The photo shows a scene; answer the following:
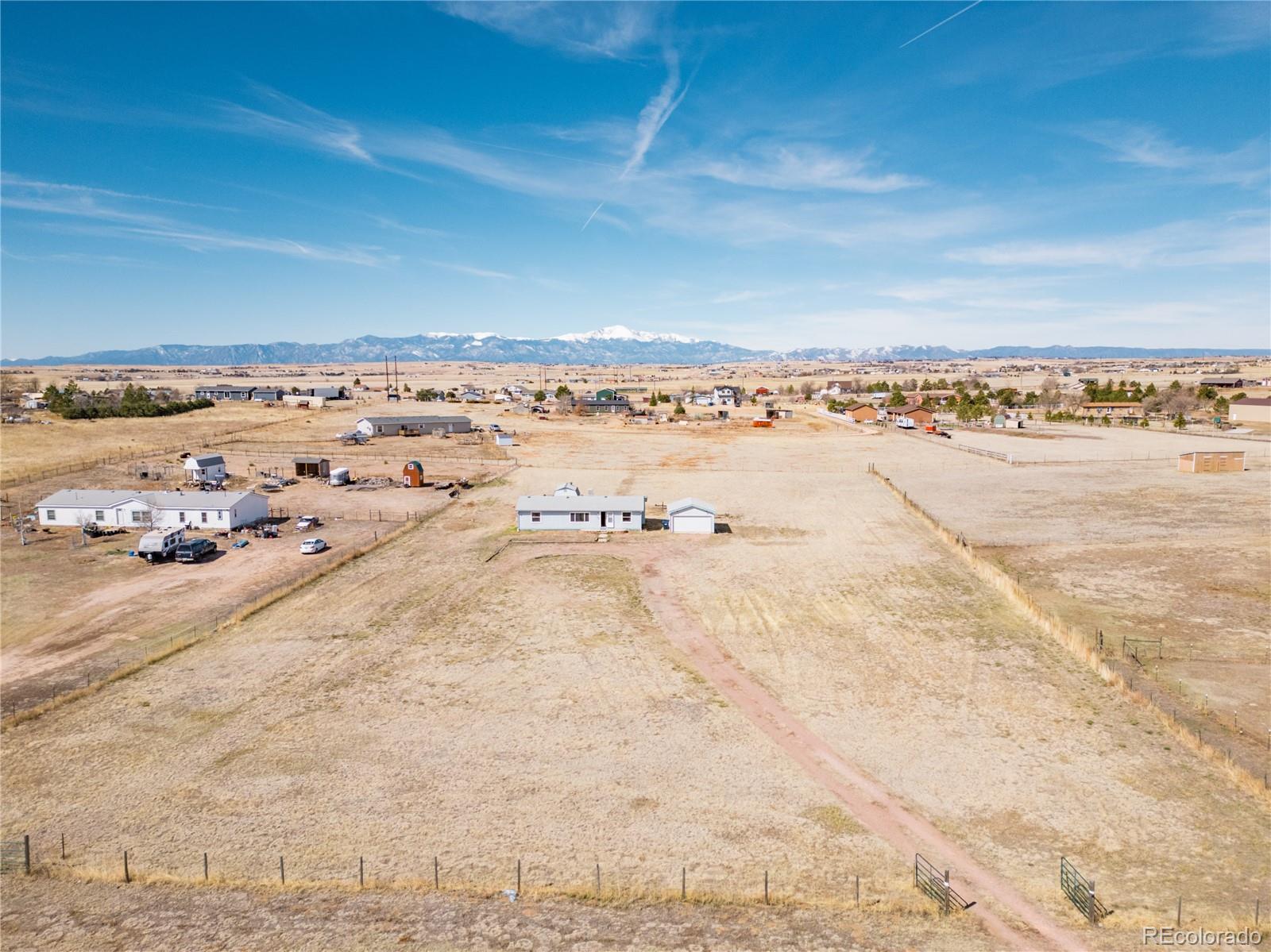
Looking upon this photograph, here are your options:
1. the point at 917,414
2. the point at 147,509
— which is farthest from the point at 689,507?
the point at 917,414

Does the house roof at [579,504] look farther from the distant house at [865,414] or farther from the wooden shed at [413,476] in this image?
the distant house at [865,414]

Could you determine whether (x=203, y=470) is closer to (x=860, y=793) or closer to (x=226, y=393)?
(x=860, y=793)

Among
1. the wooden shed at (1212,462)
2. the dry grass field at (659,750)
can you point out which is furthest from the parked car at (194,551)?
the wooden shed at (1212,462)

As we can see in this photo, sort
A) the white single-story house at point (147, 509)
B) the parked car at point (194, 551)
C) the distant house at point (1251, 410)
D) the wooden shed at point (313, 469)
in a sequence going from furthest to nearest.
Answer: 1. the distant house at point (1251, 410)
2. the wooden shed at point (313, 469)
3. the white single-story house at point (147, 509)
4. the parked car at point (194, 551)

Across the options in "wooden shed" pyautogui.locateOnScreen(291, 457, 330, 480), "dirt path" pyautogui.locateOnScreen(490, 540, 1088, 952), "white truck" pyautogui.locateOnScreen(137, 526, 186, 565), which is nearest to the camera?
"dirt path" pyautogui.locateOnScreen(490, 540, 1088, 952)

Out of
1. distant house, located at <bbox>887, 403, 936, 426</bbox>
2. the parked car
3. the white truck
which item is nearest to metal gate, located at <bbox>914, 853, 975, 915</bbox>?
the parked car

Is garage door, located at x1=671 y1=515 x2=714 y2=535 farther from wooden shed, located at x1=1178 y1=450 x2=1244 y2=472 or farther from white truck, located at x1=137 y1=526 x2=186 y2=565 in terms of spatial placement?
wooden shed, located at x1=1178 y1=450 x2=1244 y2=472
